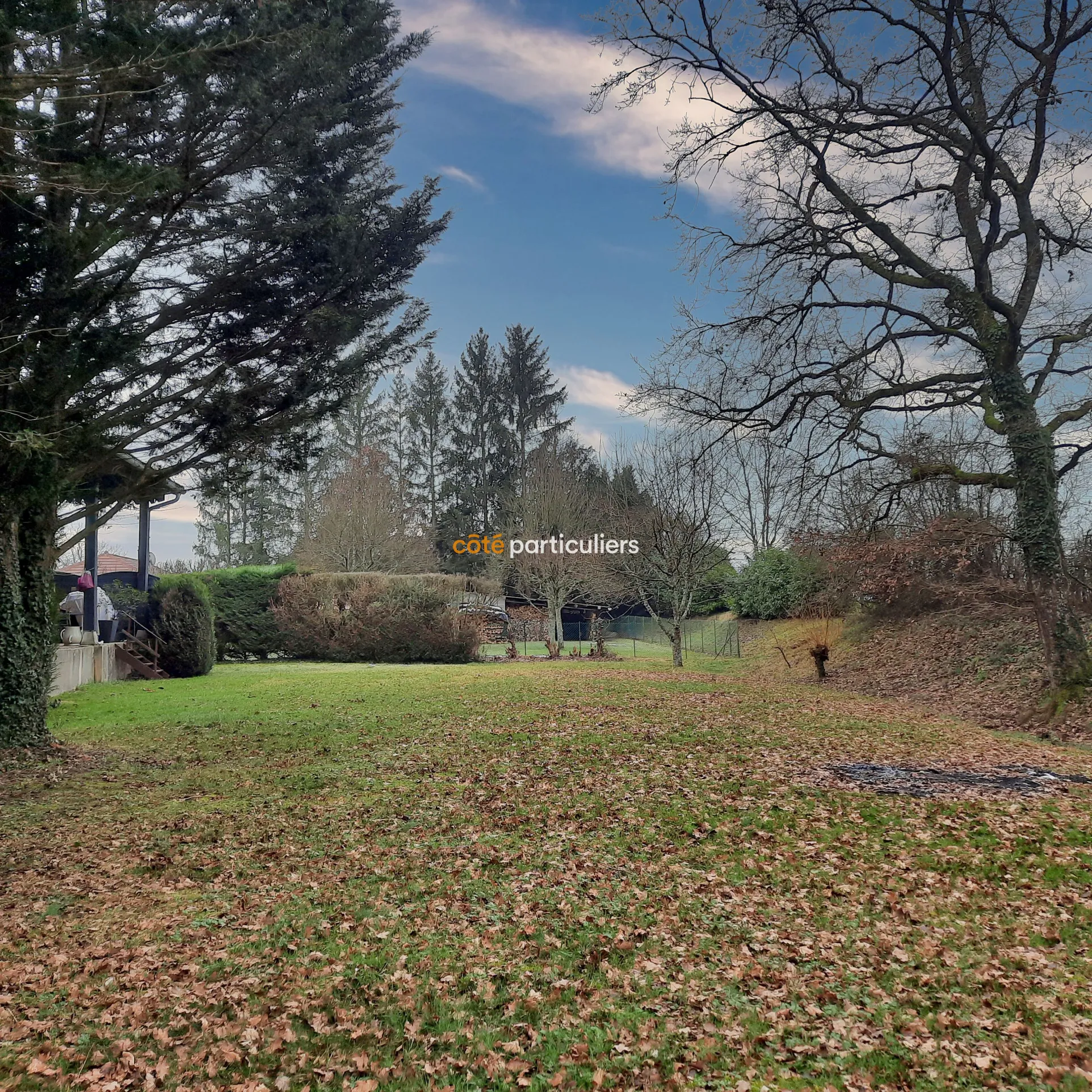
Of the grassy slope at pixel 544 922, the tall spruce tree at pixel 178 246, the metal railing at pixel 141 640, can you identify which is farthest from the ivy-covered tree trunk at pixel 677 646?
the metal railing at pixel 141 640

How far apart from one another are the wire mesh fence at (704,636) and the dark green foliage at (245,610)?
1260 cm

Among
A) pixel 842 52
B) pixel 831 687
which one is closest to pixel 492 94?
pixel 842 52

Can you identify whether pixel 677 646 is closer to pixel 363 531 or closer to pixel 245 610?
pixel 245 610

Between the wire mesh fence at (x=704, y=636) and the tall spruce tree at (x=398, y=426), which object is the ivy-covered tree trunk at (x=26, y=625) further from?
the tall spruce tree at (x=398, y=426)

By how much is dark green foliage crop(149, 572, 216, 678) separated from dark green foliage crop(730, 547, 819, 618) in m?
17.0

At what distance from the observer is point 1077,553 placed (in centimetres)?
1451

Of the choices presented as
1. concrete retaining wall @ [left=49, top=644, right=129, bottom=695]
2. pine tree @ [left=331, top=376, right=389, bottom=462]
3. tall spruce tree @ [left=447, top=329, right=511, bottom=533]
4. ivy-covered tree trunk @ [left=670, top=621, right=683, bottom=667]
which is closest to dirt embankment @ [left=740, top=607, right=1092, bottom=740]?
ivy-covered tree trunk @ [left=670, top=621, right=683, bottom=667]

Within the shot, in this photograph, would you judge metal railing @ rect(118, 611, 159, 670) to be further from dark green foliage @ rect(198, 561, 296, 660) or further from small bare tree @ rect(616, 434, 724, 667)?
small bare tree @ rect(616, 434, 724, 667)

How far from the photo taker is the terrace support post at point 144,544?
20.8 meters

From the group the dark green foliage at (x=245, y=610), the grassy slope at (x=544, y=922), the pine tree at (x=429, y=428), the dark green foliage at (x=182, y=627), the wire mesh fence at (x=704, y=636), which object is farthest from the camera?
the pine tree at (x=429, y=428)

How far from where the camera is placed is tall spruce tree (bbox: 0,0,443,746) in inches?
280

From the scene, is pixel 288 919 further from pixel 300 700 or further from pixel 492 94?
pixel 492 94

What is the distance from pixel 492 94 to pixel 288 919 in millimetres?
14987

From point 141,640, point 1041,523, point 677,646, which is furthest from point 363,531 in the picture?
point 1041,523
